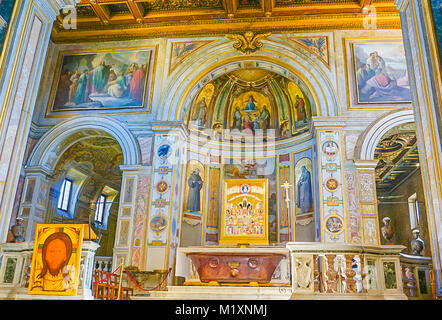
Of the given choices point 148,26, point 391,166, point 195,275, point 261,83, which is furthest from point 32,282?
point 391,166

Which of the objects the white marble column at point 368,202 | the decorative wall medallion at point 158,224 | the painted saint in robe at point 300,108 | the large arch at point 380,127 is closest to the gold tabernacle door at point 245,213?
the decorative wall medallion at point 158,224

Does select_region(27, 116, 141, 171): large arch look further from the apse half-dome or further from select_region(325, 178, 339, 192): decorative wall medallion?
select_region(325, 178, 339, 192): decorative wall medallion

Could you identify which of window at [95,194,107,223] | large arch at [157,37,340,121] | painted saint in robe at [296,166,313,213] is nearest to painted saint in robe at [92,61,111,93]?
large arch at [157,37,340,121]

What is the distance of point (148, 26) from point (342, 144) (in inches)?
297

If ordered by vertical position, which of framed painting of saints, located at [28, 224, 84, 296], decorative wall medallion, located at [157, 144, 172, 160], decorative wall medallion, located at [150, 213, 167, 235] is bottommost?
framed painting of saints, located at [28, 224, 84, 296]

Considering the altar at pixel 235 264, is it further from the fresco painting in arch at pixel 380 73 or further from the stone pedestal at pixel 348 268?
the fresco painting in arch at pixel 380 73

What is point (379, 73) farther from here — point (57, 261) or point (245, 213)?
point (57, 261)

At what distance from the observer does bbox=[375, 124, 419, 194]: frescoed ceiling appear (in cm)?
1325

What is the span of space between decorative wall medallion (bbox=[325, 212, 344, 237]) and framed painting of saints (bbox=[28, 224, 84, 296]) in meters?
6.75

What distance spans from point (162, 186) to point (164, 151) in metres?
1.12

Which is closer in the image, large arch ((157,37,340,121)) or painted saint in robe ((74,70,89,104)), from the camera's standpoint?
large arch ((157,37,340,121))

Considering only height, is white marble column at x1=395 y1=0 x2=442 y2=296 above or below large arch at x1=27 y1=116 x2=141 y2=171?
below

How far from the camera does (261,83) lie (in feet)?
50.9
